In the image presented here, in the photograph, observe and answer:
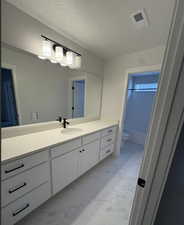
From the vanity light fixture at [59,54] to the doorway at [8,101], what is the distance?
50 centimetres

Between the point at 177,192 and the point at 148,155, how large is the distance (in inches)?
12.9

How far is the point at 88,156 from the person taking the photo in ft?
5.76

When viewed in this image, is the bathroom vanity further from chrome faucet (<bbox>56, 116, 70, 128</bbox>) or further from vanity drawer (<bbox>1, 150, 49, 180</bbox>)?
chrome faucet (<bbox>56, 116, 70, 128</bbox>)

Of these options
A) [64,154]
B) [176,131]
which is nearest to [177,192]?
[176,131]

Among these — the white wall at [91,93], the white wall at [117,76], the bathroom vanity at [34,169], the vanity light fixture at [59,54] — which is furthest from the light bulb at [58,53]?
the white wall at [117,76]

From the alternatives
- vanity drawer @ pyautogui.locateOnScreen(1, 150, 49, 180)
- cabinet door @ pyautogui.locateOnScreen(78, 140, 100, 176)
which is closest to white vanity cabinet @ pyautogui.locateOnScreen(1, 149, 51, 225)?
vanity drawer @ pyautogui.locateOnScreen(1, 150, 49, 180)

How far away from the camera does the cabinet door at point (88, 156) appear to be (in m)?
1.62

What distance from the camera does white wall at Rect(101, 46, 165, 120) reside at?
1980mm

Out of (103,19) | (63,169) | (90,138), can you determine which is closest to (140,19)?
(103,19)

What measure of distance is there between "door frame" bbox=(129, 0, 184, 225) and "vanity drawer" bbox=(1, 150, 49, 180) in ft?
3.00

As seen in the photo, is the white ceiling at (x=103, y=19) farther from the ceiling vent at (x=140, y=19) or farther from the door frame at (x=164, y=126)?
the door frame at (x=164, y=126)

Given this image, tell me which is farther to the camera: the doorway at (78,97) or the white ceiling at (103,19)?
the doorway at (78,97)

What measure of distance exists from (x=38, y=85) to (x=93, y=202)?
1.81 metres

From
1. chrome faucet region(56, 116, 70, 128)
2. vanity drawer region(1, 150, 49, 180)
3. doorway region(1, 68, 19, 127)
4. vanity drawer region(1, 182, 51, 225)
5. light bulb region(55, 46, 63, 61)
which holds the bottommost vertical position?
vanity drawer region(1, 182, 51, 225)
